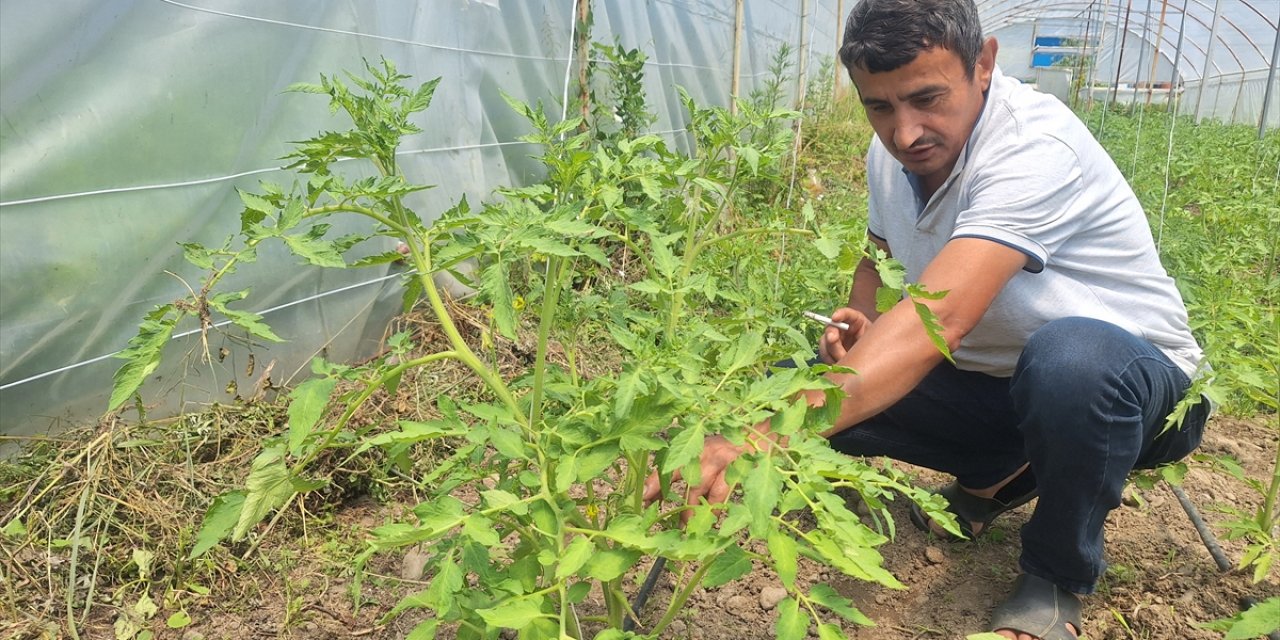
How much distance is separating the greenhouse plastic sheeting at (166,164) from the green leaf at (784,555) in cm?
105

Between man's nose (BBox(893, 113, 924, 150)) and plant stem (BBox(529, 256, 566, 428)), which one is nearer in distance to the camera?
plant stem (BBox(529, 256, 566, 428))

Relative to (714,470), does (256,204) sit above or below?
above

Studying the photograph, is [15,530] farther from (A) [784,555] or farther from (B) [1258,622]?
(B) [1258,622]

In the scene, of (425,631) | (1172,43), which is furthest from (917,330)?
(1172,43)

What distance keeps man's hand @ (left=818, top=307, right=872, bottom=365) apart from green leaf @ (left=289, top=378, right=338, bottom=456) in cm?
105

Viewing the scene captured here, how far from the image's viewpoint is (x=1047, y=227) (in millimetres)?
1611

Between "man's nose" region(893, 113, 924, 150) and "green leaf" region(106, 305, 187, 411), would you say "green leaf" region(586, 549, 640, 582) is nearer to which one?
"green leaf" region(106, 305, 187, 411)

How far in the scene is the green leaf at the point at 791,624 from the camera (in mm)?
1072

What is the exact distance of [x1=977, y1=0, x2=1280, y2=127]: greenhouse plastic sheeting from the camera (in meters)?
13.3

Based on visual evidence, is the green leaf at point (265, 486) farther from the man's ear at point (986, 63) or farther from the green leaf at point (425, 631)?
the man's ear at point (986, 63)

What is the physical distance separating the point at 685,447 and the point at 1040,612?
3.33 ft

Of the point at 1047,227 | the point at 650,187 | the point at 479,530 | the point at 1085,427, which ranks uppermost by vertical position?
the point at 650,187

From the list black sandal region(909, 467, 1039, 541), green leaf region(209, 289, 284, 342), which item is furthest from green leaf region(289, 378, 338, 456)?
black sandal region(909, 467, 1039, 541)

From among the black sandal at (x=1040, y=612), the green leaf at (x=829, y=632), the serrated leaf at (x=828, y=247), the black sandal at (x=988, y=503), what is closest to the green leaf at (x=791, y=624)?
the green leaf at (x=829, y=632)
